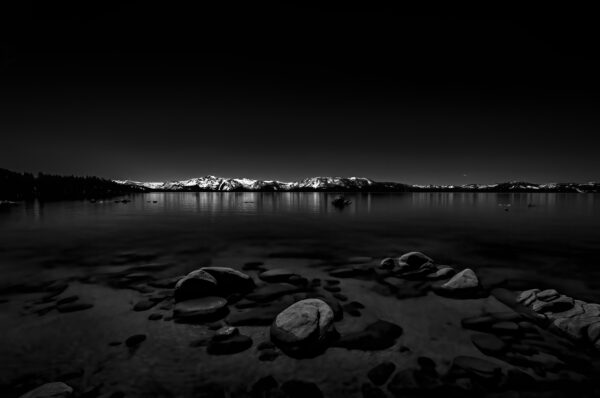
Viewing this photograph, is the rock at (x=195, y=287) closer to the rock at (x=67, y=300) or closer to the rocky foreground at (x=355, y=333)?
the rocky foreground at (x=355, y=333)

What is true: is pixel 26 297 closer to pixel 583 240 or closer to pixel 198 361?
pixel 198 361

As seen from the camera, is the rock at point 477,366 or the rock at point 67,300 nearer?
the rock at point 477,366

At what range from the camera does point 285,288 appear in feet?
37.9

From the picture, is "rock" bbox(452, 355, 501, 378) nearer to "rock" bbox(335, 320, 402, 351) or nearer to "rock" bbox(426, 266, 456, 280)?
"rock" bbox(335, 320, 402, 351)

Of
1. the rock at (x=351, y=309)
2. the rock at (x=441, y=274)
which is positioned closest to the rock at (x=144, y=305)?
the rock at (x=351, y=309)

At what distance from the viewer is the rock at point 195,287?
10.1m

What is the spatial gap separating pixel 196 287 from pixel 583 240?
33.1 m

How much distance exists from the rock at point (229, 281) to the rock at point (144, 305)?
212 centimetres

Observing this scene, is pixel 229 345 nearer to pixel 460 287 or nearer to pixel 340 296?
pixel 340 296

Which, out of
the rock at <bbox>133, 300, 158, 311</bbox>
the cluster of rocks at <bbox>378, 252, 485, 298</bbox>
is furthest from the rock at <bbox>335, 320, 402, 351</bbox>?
→ the rock at <bbox>133, 300, 158, 311</bbox>

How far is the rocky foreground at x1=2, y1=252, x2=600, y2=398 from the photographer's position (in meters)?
5.84

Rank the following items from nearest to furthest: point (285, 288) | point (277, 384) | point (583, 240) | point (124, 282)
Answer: point (277, 384)
point (285, 288)
point (124, 282)
point (583, 240)

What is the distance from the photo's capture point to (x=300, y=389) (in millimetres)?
5793

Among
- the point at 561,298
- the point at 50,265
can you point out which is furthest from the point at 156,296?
the point at 561,298
